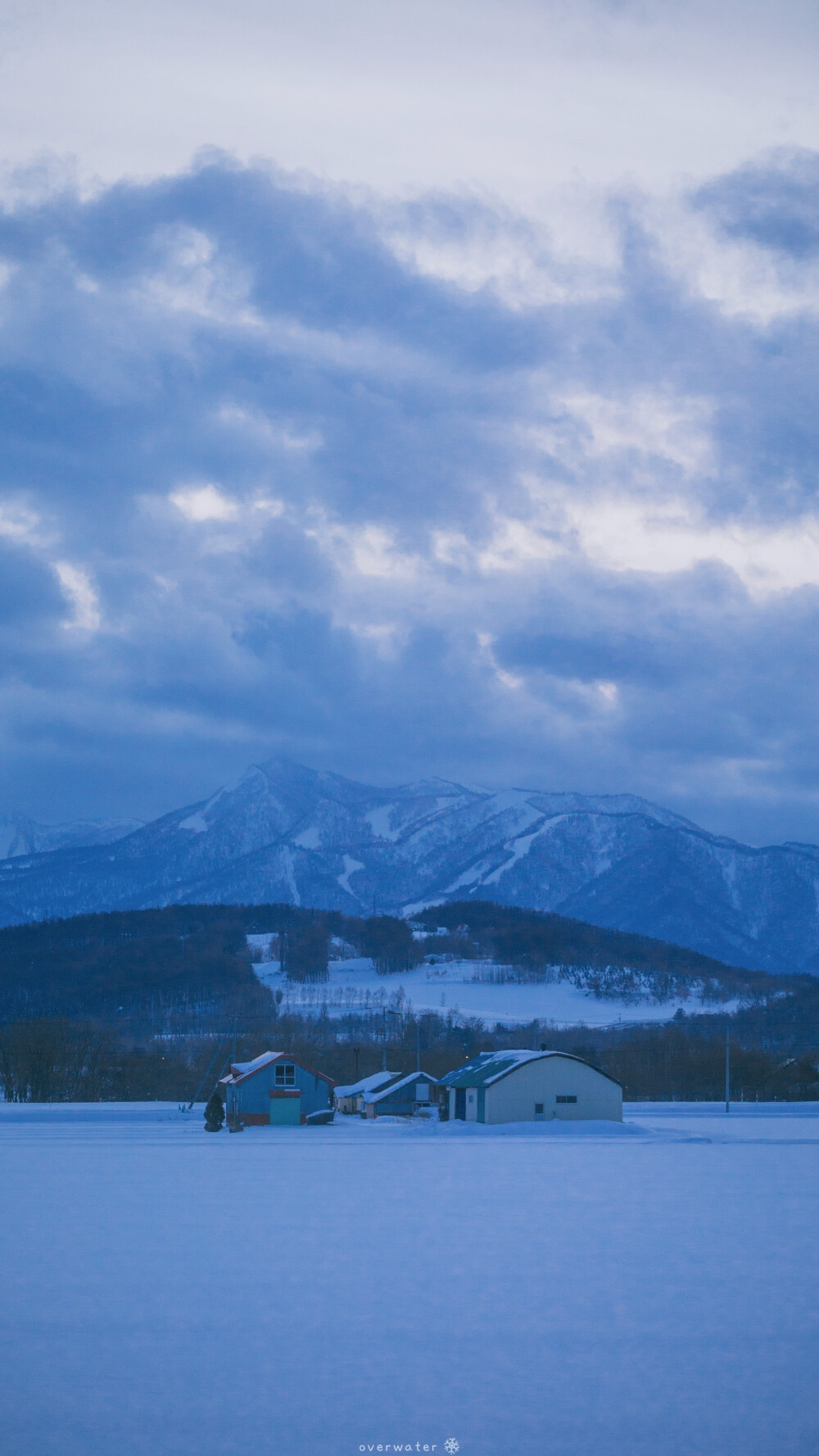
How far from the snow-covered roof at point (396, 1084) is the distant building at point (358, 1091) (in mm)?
674

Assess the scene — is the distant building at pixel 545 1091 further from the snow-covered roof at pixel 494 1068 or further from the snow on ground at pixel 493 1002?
the snow on ground at pixel 493 1002

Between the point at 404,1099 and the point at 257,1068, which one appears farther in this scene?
the point at 404,1099

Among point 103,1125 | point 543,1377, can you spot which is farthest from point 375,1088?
point 543,1377

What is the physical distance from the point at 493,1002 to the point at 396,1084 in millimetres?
107831

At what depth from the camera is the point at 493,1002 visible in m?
174

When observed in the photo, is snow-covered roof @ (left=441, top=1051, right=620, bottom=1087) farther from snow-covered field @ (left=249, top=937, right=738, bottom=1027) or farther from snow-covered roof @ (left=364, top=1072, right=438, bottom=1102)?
snow-covered field @ (left=249, top=937, right=738, bottom=1027)

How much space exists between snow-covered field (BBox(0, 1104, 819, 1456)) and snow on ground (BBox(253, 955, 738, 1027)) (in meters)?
127

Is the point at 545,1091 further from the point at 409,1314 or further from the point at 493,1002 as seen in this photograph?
the point at 493,1002

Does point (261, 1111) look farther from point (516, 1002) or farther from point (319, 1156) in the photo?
point (516, 1002)

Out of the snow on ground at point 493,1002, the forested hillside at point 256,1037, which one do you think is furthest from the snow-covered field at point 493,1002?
the forested hillside at point 256,1037

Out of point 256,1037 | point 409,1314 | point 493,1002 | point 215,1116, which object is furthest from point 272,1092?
point 493,1002

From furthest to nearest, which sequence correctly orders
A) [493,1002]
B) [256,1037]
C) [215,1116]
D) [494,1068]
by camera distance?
1. [493,1002]
2. [256,1037]
3. [494,1068]
4. [215,1116]

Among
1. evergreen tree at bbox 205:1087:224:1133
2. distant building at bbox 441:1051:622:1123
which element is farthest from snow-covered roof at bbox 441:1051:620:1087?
evergreen tree at bbox 205:1087:224:1133

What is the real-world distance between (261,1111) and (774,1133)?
79.0 feet
